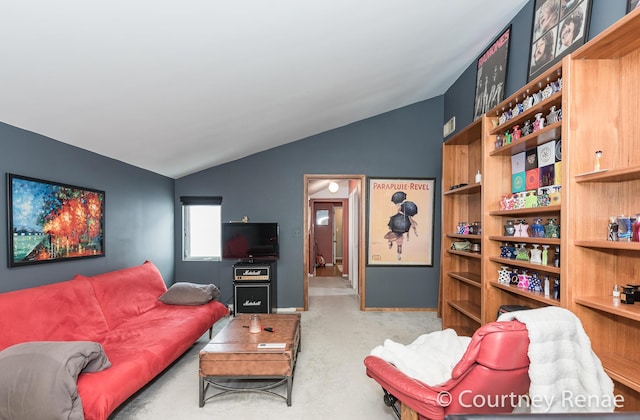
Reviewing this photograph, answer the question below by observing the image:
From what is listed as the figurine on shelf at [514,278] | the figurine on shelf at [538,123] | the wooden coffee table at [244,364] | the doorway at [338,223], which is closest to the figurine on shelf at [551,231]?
the figurine on shelf at [514,278]

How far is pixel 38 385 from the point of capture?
160cm

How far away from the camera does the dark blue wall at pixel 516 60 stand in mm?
1850

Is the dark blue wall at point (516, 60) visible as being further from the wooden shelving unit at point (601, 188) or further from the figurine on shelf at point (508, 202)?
the figurine on shelf at point (508, 202)

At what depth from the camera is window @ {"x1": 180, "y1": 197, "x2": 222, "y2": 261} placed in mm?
4977

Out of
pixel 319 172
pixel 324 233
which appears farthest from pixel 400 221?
pixel 324 233

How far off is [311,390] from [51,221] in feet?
8.32

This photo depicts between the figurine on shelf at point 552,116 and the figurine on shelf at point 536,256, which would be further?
the figurine on shelf at point 536,256

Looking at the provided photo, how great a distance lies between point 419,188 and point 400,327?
6.89 feet

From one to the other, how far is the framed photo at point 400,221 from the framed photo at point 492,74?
1.56m

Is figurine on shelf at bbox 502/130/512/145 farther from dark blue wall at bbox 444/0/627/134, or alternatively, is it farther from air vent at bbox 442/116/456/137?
air vent at bbox 442/116/456/137

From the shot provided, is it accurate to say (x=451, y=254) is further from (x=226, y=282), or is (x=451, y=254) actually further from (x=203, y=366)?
(x=226, y=282)

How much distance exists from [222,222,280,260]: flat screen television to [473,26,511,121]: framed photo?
324 cm

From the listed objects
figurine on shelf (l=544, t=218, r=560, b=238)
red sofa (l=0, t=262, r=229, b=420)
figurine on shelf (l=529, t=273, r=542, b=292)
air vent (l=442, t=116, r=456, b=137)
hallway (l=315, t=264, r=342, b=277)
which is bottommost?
hallway (l=315, t=264, r=342, b=277)

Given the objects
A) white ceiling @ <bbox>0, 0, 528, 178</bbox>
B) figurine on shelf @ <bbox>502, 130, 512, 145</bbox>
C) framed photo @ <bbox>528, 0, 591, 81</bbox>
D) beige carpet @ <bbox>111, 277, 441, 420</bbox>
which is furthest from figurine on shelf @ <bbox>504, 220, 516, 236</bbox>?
white ceiling @ <bbox>0, 0, 528, 178</bbox>
